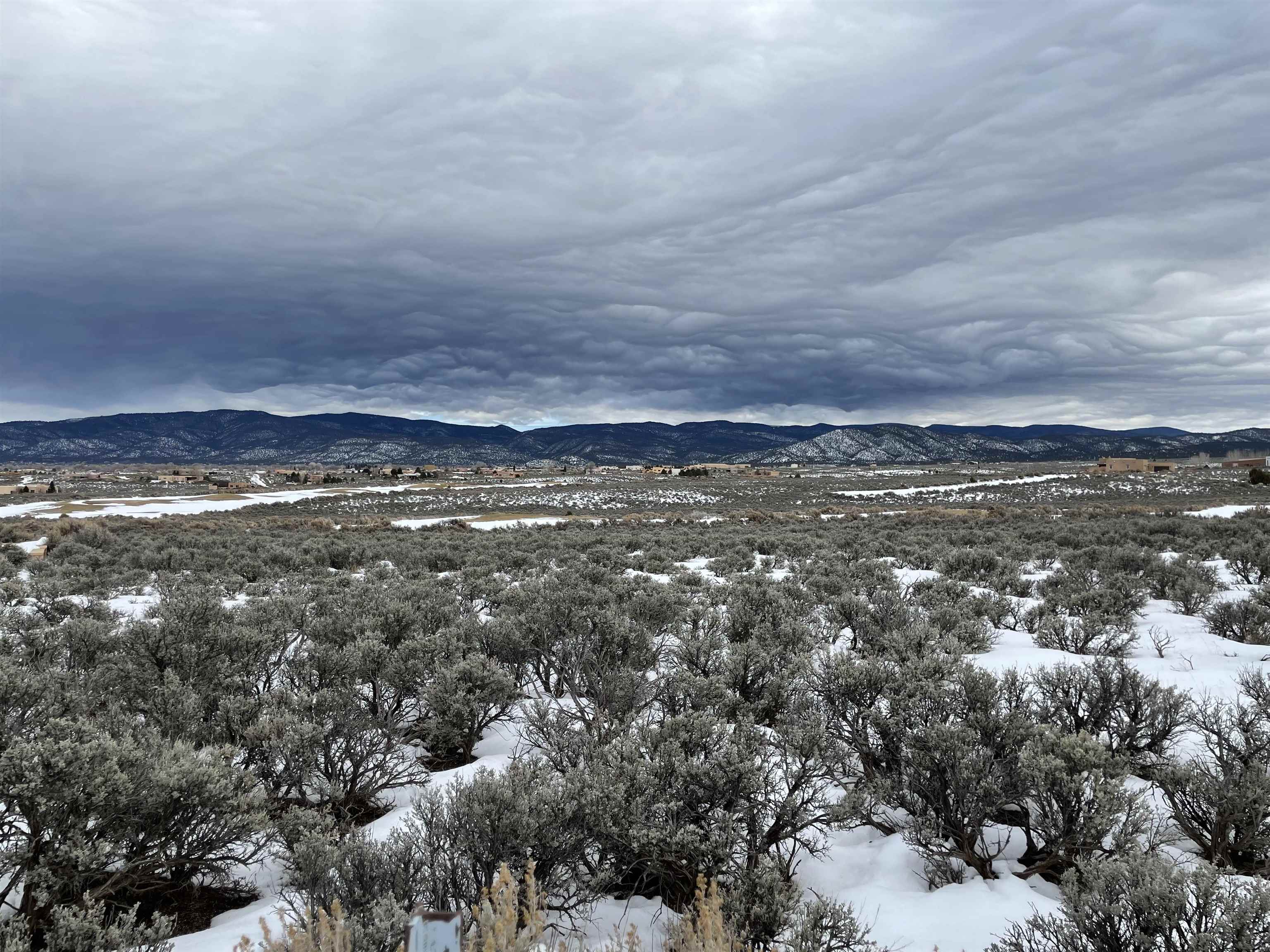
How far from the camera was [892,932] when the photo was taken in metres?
3.63

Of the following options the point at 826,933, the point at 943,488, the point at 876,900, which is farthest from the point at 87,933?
the point at 943,488

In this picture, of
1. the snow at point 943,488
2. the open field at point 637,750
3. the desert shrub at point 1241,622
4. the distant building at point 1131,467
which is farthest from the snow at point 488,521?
the distant building at point 1131,467

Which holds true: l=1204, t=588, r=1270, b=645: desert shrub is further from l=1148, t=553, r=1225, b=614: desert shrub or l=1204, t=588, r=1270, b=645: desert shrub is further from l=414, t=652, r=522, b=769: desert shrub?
l=414, t=652, r=522, b=769: desert shrub

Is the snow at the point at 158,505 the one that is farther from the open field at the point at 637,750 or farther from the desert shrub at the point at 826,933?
the desert shrub at the point at 826,933

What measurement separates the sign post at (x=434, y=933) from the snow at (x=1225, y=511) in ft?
117

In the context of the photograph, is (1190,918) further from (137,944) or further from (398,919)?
(137,944)

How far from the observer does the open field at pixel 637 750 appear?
3.57m

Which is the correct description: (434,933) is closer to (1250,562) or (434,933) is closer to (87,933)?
(87,933)

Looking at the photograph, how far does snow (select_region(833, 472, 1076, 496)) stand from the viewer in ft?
193

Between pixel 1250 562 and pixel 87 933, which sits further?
pixel 1250 562

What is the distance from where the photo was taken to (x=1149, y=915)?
282cm

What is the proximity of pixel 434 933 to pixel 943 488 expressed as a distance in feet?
230

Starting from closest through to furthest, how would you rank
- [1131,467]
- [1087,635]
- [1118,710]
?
[1118,710] < [1087,635] < [1131,467]

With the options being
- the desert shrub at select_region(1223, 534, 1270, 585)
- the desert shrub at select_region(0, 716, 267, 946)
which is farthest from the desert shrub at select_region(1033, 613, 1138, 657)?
the desert shrub at select_region(0, 716, 267, 946)
